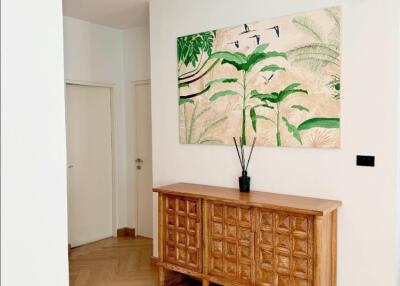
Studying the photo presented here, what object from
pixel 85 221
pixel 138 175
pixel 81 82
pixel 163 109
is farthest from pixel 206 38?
pixel 85 221

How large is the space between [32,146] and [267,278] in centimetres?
232

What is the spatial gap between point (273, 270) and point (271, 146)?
985 millimetres

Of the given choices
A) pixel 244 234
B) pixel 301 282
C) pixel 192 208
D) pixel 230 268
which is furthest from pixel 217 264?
pixel 301 282

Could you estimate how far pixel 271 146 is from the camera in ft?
10.3

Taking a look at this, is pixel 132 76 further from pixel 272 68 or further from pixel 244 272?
pixel 244 272

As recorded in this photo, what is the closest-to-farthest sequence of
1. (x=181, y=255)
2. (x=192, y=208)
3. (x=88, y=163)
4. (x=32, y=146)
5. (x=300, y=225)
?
1. (x=32, y=146)
2. (x=300, y=225)
3. (x=192, y=208)
4. (x=181, y=255)
5. (x=88, y=163)

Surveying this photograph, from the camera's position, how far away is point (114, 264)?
4086 mm

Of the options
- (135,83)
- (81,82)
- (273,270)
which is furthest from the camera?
(135,83)

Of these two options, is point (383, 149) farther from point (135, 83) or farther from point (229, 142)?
point (135, 83)

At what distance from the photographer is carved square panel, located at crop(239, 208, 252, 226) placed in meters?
2.85

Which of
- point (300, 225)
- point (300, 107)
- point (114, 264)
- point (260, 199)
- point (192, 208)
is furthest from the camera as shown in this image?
point (114, 264)

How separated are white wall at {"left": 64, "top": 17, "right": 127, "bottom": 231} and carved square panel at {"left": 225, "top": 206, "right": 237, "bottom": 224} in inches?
97.1

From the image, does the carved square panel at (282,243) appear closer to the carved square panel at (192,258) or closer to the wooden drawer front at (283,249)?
the wooden drawer front at (283,249)

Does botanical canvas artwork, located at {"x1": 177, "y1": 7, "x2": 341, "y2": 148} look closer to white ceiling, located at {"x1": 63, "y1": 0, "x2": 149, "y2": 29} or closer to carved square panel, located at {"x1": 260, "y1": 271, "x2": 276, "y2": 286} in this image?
white ceiling, located at {"x1": 63, "y1": 0, "x2": 149, "y2": 29}
